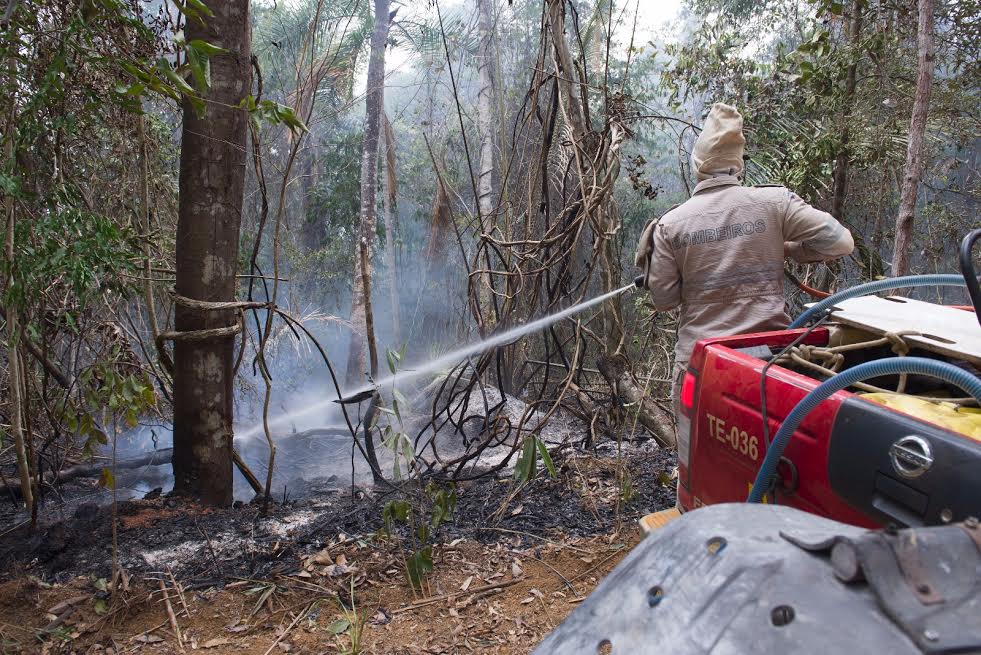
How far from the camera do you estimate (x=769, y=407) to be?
72.1 inches

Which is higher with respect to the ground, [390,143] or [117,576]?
[390,143]

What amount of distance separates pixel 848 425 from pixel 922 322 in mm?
819

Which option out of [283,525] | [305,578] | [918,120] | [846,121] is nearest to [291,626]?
[305,578]

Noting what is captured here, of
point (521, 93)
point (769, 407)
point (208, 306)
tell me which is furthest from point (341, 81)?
point (769, 407)

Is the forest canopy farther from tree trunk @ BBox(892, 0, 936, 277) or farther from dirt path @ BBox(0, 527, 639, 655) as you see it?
dirt path @ BBox(0, 527, 639, 655)

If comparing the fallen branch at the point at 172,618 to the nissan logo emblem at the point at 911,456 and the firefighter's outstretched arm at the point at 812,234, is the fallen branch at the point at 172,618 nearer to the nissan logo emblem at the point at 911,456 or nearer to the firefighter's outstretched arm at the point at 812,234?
the nissan logo emblem at the point at 911,456

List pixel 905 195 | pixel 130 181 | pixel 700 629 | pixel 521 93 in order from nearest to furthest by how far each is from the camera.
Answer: pixel 700 629, pixel 905 195, pixel 130 181, pixel 521 93

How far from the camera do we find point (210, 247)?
12.0 feet

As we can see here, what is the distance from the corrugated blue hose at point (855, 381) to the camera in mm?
1274

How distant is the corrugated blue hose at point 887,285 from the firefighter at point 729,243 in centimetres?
65

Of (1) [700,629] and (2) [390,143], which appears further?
(2) [390,143]

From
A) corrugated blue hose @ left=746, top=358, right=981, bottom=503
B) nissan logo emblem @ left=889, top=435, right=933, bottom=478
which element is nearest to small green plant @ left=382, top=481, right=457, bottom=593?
corrugated blue hose @ left=746, top=358, right=981, bottom=503

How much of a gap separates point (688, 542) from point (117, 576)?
2.92 meters

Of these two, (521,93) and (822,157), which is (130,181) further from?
(521,93)
